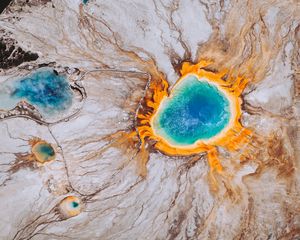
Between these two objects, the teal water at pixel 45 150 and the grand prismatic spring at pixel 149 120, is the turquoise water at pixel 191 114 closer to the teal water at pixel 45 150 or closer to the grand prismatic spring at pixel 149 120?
the grand prismatic spring at pixel 149 120

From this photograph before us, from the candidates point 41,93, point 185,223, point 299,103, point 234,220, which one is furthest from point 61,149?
A: point 299,103

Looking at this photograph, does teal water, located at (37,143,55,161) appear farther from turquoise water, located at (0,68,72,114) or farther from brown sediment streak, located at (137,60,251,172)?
brown sediment streak, located at (137,60,251,172)

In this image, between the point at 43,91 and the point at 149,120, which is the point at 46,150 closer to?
the point at 43,91

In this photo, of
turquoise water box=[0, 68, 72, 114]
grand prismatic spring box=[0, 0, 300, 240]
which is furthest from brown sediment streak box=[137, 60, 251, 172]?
turquoise water box=[0, 68, 72, 114]

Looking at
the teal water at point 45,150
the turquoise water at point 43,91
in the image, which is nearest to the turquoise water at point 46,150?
the teal water at point 45,150

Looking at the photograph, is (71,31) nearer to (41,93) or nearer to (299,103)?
(41,93)

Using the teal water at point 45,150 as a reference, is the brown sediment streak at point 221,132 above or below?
above

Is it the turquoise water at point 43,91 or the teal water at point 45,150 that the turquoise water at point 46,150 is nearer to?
the teal water at point 45,150
